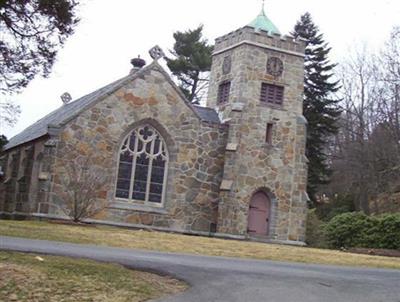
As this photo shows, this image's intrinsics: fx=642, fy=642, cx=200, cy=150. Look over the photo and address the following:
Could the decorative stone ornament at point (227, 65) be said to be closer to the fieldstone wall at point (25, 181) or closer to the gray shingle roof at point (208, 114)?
the gray shingle roof at point (208, 114)

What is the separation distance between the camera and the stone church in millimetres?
27516

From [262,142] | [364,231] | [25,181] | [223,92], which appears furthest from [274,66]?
[25,181]

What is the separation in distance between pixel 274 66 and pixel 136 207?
967 centimetres

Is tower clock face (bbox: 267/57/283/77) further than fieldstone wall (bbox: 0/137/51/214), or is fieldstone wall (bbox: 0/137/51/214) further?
tower clock face (bbox: 267/57/283/77)

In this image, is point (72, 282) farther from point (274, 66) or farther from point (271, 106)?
point (274, 66)

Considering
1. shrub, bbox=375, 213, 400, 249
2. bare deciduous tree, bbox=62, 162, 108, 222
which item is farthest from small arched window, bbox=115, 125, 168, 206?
shrub, bbox=375, 213, 400, 249

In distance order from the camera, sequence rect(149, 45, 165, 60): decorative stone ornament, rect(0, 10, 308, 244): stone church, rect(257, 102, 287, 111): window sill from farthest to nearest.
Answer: rect(257, 102, 287, 111): window sill
rect(149, 45, 165, 60): decorative stone ornament
rect(0, 10, 308, 244): stone church

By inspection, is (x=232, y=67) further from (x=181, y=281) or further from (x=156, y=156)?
(x=181, y=281)

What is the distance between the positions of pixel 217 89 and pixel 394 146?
14.9m

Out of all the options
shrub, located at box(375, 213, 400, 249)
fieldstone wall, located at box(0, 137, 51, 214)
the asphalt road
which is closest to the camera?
the asphalt road

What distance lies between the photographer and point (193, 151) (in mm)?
29406

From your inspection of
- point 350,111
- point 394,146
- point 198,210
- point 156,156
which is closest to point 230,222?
point 198,210

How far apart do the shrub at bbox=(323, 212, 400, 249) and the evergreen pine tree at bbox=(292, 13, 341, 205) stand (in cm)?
1553

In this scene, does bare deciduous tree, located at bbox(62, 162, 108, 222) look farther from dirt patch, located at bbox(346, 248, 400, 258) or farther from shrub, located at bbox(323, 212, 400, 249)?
dirt patch, located at bbox(346, 248, 400, 258)
